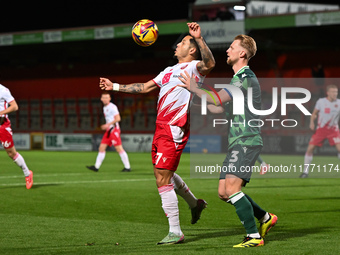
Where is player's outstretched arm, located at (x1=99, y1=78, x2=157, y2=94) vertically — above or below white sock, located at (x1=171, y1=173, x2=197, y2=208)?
above

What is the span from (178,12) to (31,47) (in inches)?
408

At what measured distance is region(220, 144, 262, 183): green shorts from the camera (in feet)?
20.3

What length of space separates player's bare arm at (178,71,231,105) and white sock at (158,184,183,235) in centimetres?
116

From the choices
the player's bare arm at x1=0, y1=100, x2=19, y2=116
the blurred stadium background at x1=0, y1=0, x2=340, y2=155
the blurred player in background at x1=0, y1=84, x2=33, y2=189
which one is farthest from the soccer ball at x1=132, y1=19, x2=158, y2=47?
the blurred stadium background at x1=0, y1=0, x2=340, y2=155

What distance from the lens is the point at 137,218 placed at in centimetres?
872

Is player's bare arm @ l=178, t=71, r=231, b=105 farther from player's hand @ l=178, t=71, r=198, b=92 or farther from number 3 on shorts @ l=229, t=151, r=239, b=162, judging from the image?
number 3 on shorts @ l=229, t=151, r=239, b=162

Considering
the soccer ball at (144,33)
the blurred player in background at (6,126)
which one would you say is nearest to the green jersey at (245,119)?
the soccer ball at (144,33)

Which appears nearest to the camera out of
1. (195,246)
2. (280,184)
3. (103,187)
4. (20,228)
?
(195,246)

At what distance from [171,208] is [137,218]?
2165 millimetres

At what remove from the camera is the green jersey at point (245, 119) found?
6.21m

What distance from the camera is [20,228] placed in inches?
299

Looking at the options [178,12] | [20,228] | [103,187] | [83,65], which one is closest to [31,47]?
[83,65]

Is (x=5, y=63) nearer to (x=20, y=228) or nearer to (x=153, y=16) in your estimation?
(x=153, y=16)

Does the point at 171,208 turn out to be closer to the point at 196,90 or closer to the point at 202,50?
the point at 196,90
